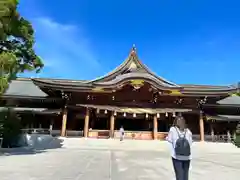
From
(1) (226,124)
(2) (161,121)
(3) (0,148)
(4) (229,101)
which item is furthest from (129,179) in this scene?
(4) (229,101)

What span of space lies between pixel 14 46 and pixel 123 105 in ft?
49.3

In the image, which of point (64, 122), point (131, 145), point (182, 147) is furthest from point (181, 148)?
point (64, 122)

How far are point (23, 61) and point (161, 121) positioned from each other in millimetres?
18376

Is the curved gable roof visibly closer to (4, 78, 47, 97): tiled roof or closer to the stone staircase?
(4, 78, 47, 97): tiled roof

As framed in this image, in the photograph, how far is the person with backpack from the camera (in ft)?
15.3

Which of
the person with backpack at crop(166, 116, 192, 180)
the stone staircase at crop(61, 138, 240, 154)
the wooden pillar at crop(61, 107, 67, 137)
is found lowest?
the stone staircase at crop(61, 138, 240, 154)

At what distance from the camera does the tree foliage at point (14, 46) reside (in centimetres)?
1086

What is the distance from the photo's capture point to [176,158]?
471cm

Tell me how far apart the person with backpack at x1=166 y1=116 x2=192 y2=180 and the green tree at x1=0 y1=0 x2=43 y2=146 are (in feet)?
27.4

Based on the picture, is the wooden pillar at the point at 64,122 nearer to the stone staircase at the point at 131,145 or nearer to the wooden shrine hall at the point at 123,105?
the wooden shrine hall at the point at 123,105

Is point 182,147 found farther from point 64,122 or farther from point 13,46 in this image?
point 64,122

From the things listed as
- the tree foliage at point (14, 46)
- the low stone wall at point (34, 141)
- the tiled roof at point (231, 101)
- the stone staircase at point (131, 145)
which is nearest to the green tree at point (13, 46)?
the tree foliage at point (14, 46)

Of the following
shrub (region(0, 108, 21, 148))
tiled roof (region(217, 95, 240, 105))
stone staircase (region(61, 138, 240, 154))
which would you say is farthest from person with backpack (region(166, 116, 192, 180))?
tiled roof (region(217, 95, 240, 105))

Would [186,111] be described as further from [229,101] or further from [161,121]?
[229,101]
